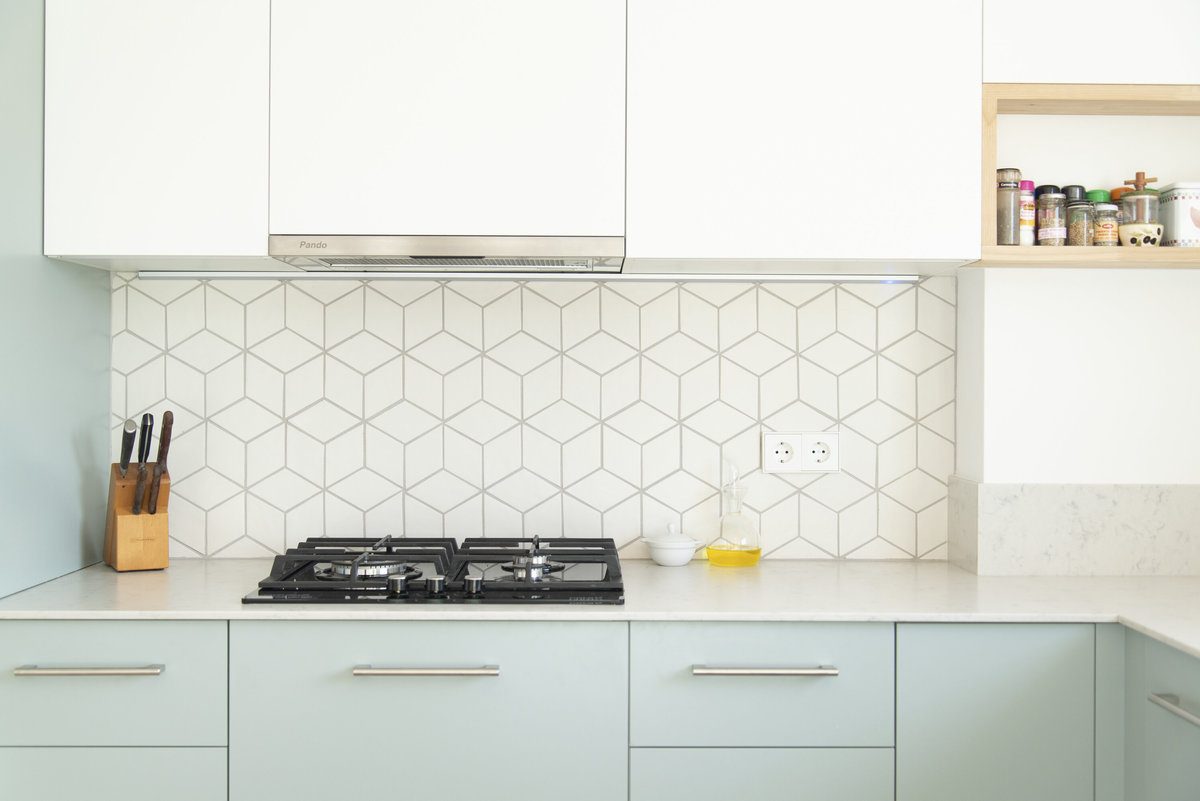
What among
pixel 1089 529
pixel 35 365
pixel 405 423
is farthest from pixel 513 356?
pixel 1089 529

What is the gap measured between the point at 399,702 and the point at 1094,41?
198 centimetres

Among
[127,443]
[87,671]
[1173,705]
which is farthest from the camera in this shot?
[127,443]

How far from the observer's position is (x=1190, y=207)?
7.11ft

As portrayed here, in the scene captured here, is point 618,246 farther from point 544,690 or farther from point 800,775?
point 800,775

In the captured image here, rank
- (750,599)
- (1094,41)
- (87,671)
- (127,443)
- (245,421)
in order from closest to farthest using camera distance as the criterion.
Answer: (87,671)
(750,599)
(1094,41)
(127,443)
(245,421)

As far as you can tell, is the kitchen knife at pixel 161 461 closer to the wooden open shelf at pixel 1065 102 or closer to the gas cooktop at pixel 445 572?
the gas cooktop at pixel 445 572

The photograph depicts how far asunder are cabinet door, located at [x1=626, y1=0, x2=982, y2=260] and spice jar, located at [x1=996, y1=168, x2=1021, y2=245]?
0.46 ft

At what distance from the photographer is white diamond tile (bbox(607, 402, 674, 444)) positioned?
8.07ft

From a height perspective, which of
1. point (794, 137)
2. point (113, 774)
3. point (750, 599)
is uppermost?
point (794, 137)

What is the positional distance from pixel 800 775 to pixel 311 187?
1532 millimetres

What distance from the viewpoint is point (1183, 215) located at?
2.17m

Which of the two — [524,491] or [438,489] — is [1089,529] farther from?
[438,489]

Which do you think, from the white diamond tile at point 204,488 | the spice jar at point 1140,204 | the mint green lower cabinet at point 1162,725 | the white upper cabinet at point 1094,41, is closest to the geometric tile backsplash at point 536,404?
the white diamond tile at point 204,488

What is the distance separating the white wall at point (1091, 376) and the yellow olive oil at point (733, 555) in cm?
57
